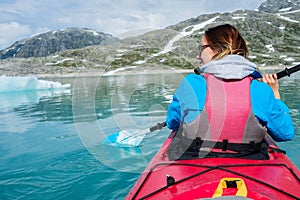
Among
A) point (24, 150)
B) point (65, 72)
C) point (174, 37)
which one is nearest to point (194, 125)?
point (24, 150)

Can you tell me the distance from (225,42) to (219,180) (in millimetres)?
1559

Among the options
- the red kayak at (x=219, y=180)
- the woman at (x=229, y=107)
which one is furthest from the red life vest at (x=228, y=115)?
the red kayak at (x=219, y=180)

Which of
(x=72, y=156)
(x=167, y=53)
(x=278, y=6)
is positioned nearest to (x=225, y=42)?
(x=72, y=156)

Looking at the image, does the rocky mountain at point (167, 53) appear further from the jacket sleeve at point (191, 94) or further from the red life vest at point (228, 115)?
the red life vest at point (228, 115)

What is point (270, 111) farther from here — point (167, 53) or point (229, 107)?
point (167, 53)

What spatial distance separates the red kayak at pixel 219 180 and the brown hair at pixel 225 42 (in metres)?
1.19

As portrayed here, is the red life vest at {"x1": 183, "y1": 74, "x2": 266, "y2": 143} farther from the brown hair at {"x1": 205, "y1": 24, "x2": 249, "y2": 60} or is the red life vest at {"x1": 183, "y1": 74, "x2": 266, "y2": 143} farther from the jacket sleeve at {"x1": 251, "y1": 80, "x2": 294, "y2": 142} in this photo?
the brown hair at {"x1": 205, "y1": 24, "x2": 249, "y2": 60}

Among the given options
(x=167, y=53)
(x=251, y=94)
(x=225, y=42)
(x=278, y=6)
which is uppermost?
(x=278, y=6)

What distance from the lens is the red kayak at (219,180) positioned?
225 centimetres

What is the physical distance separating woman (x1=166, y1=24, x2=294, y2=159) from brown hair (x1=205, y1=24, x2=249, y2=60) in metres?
0.16

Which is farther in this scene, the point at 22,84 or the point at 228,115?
the point at 22,84

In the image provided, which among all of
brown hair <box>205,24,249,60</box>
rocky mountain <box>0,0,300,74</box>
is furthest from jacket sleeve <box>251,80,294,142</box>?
rocky mountain <box>0,0,300,74</box>

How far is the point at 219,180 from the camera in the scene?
2447 mm

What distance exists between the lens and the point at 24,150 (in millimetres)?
7309
